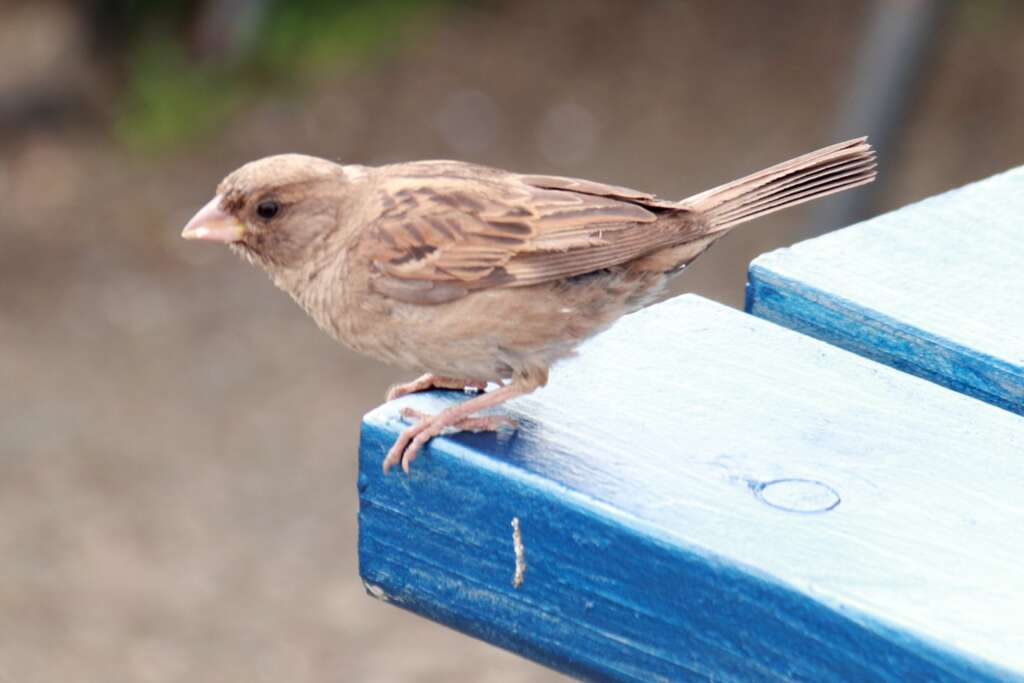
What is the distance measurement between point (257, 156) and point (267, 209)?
16.7 feet

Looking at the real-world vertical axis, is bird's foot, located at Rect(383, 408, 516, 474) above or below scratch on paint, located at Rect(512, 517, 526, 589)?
above

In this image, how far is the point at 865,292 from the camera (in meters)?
2.57

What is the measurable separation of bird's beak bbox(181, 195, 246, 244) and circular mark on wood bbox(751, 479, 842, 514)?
127 centimetres

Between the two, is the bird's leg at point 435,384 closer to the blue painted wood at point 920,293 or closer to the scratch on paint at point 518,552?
the blue painted wood at point 920,293

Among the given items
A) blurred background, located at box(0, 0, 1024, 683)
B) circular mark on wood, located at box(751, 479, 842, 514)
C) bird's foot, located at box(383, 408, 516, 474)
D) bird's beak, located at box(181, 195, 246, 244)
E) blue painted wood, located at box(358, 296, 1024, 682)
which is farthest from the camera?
blurred background, located at box(0, 0, 1024, 683)

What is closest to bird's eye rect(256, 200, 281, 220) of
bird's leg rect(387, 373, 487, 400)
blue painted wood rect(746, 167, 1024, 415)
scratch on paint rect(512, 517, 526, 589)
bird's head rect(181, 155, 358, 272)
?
bird's head rect(181, 155, 358, 272)

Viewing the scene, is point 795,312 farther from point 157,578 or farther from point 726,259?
point 726,259

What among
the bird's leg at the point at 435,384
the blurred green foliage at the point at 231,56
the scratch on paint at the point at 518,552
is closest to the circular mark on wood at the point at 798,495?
the scratch on paint at the point at 518,552

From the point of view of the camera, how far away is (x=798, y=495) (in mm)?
2018

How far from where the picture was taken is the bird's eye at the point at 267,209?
3.03 meters

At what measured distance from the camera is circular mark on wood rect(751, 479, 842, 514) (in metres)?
1.98

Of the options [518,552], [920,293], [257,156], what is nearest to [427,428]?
[518,552]

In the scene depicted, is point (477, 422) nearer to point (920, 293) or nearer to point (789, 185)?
point (920, 293)

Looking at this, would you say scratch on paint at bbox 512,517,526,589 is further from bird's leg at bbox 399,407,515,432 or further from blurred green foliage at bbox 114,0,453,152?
blurred green foliage at bbox 114,0,453,152
